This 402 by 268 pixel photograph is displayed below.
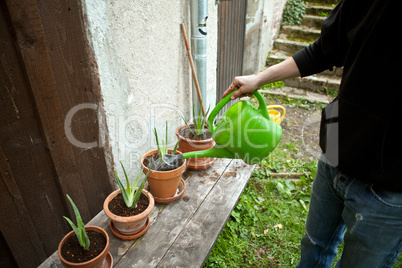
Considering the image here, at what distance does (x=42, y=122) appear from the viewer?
1320 mm

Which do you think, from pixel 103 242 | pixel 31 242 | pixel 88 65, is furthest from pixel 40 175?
pixel 88 65

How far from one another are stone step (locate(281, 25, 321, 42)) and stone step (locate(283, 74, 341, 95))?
3.16ft

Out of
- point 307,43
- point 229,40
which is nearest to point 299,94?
point 307,43

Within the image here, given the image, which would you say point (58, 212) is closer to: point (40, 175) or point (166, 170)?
point (40, 175)

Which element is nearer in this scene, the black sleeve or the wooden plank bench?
the black sleeve

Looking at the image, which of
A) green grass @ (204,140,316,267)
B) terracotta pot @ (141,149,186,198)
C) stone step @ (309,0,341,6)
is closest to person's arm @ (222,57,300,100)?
terracotta pot @ (141,149,186,198)

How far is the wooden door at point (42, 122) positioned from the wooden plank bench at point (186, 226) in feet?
0.72

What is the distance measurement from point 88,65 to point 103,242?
0.96 m

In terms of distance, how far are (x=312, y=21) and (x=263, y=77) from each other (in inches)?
205

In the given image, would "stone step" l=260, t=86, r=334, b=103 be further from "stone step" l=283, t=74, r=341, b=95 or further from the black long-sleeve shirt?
the black long-sleeve shirt

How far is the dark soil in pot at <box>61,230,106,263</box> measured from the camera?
1.24 metres

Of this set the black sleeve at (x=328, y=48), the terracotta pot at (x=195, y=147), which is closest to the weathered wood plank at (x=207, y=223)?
the terracotta pot at (x=195, y=147)

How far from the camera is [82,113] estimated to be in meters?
1.53

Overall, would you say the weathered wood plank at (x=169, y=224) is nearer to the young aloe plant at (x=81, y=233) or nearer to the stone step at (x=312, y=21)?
the young aloe plant at (x=81, y=233)
